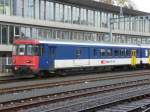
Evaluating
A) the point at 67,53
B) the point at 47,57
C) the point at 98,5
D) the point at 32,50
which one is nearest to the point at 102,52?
the point at 67,53

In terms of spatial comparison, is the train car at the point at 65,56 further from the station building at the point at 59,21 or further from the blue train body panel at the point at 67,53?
the station building at the point at 59,21

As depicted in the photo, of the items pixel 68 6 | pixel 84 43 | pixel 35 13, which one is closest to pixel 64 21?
pixel 68 6

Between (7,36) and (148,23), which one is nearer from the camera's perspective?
(7,36)

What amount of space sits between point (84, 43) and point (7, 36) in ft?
30.5

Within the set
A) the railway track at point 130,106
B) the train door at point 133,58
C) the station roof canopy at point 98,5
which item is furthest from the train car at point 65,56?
the railway track at point 130,106

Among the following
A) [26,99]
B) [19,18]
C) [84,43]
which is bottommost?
[26,99]

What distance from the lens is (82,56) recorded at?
112ft

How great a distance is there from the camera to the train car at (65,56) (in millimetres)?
29734

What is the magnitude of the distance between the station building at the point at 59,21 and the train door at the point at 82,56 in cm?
91

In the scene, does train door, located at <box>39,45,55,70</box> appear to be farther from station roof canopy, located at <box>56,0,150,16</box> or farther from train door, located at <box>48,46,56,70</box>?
station roof canopy, located at <box>56,0,150,16</box>

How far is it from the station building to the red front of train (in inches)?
40.4

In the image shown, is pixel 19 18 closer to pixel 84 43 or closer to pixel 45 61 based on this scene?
pixel 84 43

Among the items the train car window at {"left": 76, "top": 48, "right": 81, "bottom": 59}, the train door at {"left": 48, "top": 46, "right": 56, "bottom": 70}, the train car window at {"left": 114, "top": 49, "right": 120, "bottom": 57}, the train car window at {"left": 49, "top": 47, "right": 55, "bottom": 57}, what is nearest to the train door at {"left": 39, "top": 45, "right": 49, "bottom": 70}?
the train door at {"left": 48, "top": 46, "right": 56, "bottom": 70}

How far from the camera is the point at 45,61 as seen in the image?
98.9 ft
